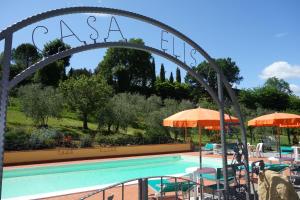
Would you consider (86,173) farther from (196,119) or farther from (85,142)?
(196,119)

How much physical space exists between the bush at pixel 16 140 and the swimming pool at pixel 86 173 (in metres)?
3.54

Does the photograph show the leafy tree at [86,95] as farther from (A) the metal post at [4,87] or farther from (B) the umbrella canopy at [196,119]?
(A) the metal post at [4,87]

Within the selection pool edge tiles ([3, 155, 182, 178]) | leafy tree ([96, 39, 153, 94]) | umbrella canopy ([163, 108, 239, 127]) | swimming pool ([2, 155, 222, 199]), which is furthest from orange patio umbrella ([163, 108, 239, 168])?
leafy tree ([96, 39, 153, 94])

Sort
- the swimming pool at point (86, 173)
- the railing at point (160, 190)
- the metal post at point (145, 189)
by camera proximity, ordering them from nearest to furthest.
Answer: the metal post at point (145, 189) → the railing at point (160, 190) → the swimming pool at point (86, 173)

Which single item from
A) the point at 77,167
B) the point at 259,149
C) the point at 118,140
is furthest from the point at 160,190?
the point at 118,140

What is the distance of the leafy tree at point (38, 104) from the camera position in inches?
922

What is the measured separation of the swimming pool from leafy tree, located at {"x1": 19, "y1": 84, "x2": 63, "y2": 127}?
340 inches

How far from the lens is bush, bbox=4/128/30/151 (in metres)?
18.3

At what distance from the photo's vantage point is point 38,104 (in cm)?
2347

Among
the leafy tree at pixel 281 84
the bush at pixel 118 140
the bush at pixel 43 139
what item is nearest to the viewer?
the bush at pixel 43 139

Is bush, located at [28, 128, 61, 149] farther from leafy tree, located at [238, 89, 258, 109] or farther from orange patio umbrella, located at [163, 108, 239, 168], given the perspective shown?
leafy tree, located at [238, 89, 258, 109]

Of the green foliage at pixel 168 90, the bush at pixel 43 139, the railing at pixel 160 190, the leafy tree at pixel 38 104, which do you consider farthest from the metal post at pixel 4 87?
the green foliage at pixel 168 90

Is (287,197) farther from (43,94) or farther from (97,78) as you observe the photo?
(97,78)

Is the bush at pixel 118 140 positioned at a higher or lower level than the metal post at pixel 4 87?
lower
